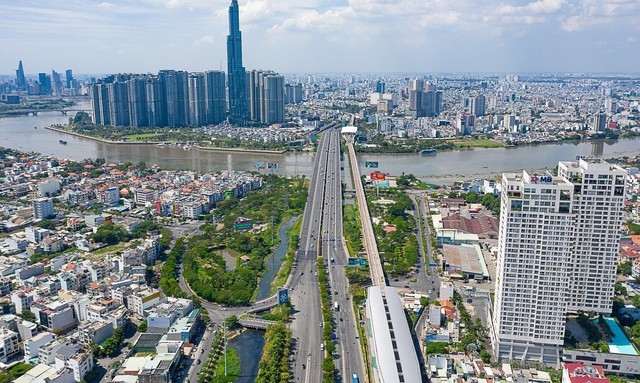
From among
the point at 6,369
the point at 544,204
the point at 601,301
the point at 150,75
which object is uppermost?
the point at 150,75

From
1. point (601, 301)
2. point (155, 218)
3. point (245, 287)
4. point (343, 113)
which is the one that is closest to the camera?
point (601, 301)

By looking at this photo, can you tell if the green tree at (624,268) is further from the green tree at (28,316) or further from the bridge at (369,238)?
the green tree at (28,316)

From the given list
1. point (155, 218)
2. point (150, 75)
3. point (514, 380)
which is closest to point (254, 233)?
point (155, 218)

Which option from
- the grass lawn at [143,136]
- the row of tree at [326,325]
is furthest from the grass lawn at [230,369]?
the grass lawn at [143,136]

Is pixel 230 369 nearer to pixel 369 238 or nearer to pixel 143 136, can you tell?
pixel 369 238

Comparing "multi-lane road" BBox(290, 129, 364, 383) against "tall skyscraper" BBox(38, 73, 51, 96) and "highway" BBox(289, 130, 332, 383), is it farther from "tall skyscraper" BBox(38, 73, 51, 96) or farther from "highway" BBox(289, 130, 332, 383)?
"tall skyscraper" BBox(38, 73, 51, 96)

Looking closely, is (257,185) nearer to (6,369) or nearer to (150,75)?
(6,369)

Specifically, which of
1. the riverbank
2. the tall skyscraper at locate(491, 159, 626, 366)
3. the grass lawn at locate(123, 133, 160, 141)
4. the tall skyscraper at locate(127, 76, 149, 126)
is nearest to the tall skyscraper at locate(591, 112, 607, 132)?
the riverbank
